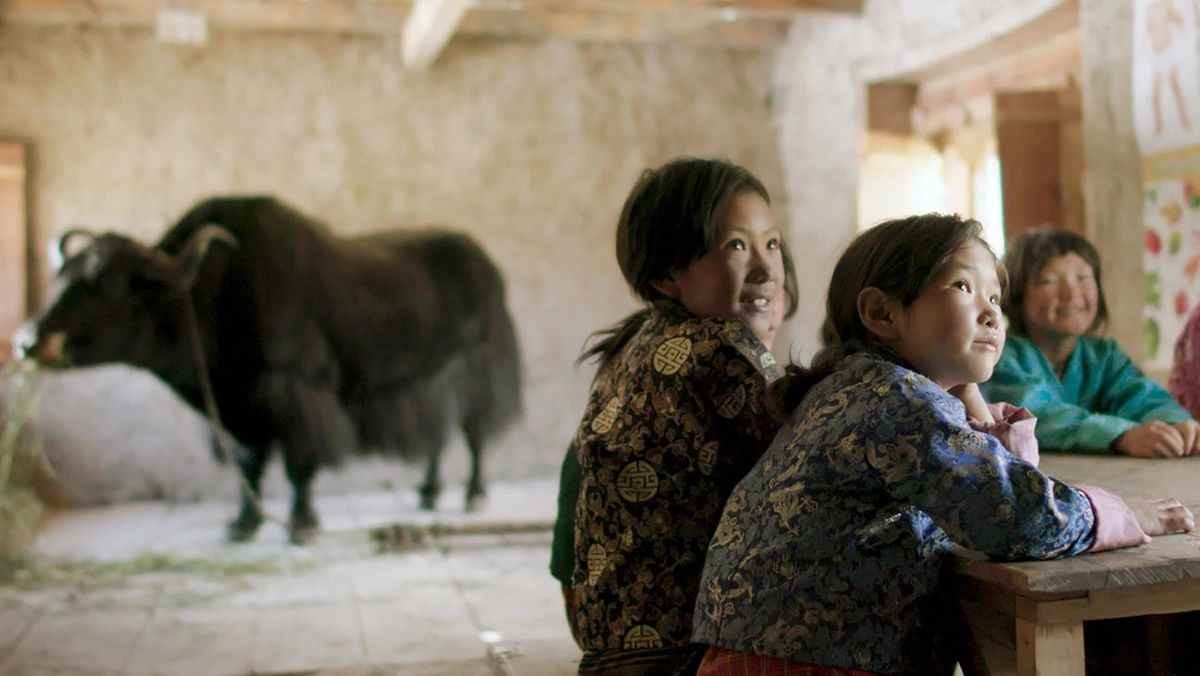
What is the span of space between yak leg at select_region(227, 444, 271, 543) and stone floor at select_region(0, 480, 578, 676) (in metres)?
0.09

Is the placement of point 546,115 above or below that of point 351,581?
above

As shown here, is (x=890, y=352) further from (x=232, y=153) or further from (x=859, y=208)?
(x=232, y=153)

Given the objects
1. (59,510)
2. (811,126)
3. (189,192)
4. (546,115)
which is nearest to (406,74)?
(546,115)

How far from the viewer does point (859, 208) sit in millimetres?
6086

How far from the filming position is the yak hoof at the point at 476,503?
6266 mm

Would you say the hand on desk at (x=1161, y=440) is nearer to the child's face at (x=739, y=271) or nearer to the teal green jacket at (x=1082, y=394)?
the teal green jacket at (x=1082, y=394)

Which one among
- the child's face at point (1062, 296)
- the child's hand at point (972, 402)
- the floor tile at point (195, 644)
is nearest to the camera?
the child's hand at point (972, 402)

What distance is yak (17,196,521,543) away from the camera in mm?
5348

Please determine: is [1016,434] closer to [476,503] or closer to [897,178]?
[897,178]

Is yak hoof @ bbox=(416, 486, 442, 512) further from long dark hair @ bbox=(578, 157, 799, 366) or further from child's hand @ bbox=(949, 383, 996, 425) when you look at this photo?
child's hand @ bbox=(949, 383, 996, 425)

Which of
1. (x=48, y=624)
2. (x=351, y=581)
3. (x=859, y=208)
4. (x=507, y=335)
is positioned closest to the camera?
(x=48, y=624)

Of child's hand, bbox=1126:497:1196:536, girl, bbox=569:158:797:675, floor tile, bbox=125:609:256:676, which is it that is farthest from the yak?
child's hand, bbox=1126:497:1196:536

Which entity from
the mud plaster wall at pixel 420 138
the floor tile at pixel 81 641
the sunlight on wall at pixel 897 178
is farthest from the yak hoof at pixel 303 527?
the sunlight on wall at pixel 897 178

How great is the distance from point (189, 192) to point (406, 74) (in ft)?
4.34
